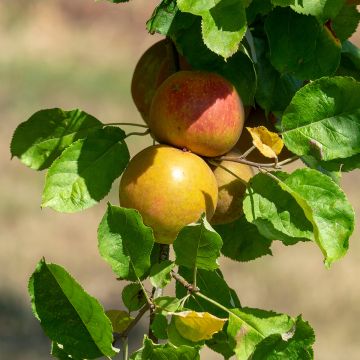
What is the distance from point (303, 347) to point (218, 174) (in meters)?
0.21

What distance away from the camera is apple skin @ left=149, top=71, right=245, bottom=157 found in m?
0.83

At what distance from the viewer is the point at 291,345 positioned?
0.75 meters

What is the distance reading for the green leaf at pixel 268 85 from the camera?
920 mm

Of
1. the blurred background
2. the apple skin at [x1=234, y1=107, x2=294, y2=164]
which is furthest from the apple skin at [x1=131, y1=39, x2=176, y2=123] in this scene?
the blurred background

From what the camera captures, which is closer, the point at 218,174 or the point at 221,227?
the point at 218,174

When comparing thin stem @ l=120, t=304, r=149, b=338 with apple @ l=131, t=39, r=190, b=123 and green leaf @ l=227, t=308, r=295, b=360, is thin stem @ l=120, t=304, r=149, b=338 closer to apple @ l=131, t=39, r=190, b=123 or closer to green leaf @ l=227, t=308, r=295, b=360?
green leaf @ l=227, t=308, r=295, b=360

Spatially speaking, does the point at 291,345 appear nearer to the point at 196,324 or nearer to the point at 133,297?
the point at 196,324

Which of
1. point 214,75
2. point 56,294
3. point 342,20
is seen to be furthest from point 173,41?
point 56,294

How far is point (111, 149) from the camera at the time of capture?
0.86m

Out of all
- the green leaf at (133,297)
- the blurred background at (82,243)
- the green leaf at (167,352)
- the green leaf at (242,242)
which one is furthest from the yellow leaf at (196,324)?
the blurred background at (82,243)

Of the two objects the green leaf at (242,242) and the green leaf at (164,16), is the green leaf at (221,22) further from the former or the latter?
the green leaf at (242,242)

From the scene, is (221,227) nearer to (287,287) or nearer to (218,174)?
(218,174)

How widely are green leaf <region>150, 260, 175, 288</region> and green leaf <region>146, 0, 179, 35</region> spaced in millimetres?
223

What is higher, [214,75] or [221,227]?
[214,75]
